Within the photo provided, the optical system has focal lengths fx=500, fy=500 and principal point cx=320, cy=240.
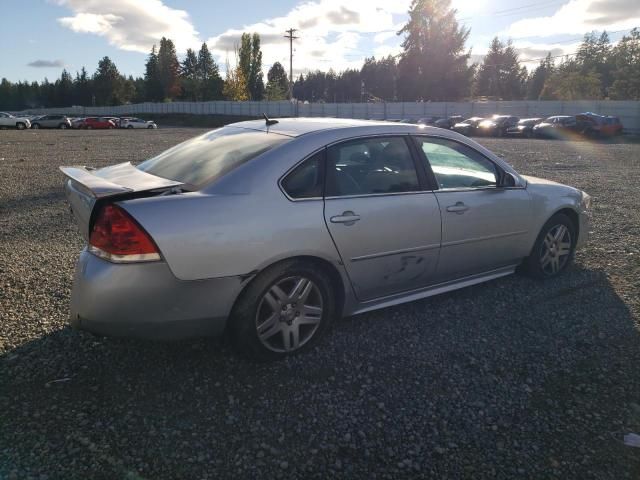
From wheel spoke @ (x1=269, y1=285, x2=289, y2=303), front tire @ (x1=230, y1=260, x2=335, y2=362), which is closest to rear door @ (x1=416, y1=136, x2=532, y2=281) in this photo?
front tire @ (x1=230, y1=260, x2=335, y2=362)

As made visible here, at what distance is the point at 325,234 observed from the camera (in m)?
3.23

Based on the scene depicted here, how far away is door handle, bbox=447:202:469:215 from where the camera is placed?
12.8 ft

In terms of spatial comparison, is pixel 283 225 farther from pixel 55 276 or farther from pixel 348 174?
pixel 55 276

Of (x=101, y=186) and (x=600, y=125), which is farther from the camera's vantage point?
(x=600, y=125)

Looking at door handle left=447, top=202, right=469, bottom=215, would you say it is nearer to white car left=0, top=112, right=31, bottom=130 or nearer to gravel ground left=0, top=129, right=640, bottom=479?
gravel ground left=0, top=129, right=640, bottom=479

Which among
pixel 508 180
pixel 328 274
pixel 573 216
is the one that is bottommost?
pixel 328 274

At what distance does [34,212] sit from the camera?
7438 millimetres

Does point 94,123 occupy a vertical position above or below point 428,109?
below

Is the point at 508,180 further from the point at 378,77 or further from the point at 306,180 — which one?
the point at 378,77

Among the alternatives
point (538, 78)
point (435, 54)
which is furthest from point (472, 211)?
point (538, 78)

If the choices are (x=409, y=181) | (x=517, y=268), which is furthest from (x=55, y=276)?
(x=517, y=268)

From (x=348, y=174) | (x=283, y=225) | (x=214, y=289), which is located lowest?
(x=214, y=289)

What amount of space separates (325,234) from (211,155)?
3.39 feet

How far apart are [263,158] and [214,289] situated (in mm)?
916
